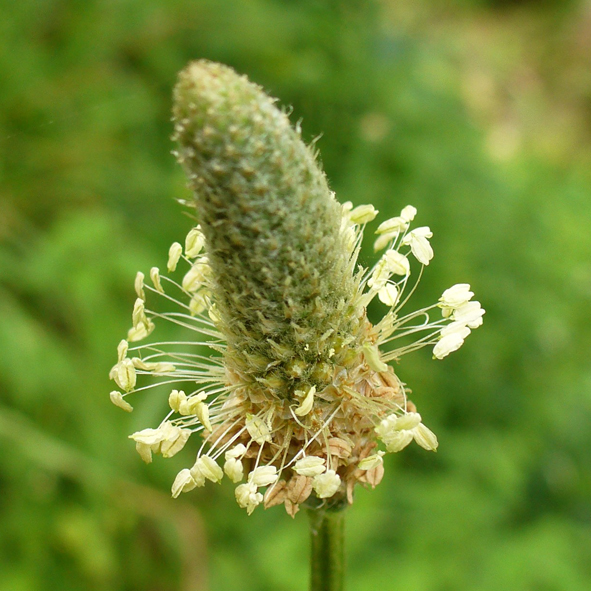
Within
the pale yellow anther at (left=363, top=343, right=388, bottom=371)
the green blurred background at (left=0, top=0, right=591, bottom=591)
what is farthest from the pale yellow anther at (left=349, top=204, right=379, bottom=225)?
the green blurred background at (left=0, top=0, right=591, bottom=591)

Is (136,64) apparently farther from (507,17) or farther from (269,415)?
(507,17)

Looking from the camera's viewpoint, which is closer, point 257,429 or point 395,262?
point 257,429


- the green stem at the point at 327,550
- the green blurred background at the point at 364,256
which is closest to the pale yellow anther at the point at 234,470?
the green stem at the point at 327,550

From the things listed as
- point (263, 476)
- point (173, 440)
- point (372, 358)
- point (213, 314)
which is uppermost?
point (213, 314)

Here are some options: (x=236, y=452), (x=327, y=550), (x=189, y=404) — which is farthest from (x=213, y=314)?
(x=327, y=550)

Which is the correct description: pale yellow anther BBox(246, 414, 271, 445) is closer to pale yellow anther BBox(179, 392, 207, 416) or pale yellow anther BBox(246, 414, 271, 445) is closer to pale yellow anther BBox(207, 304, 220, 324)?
pale yellow anther BBox(179, 392, 207, 416)

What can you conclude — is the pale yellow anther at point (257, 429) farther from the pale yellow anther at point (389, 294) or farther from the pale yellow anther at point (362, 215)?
the pale yellow anther at point (362, 215)

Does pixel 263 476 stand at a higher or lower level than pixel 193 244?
lower

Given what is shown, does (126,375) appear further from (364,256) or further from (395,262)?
(364,256)
